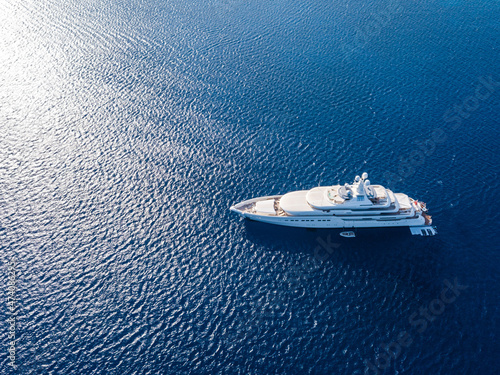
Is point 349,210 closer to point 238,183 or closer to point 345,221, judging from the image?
point 345,221

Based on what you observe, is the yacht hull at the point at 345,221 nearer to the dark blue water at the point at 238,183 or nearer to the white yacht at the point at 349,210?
the white yacht at the point at 349,210

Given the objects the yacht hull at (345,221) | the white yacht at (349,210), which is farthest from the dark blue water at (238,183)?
the white yacht at (349,210)

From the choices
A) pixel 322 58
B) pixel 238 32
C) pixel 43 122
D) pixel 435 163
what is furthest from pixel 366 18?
pixel 43 122

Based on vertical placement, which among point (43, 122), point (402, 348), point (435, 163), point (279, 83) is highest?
point (279, 83)

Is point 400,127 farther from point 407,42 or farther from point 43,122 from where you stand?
point 43,122

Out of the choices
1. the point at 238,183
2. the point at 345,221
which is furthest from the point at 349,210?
the point at 238,183
